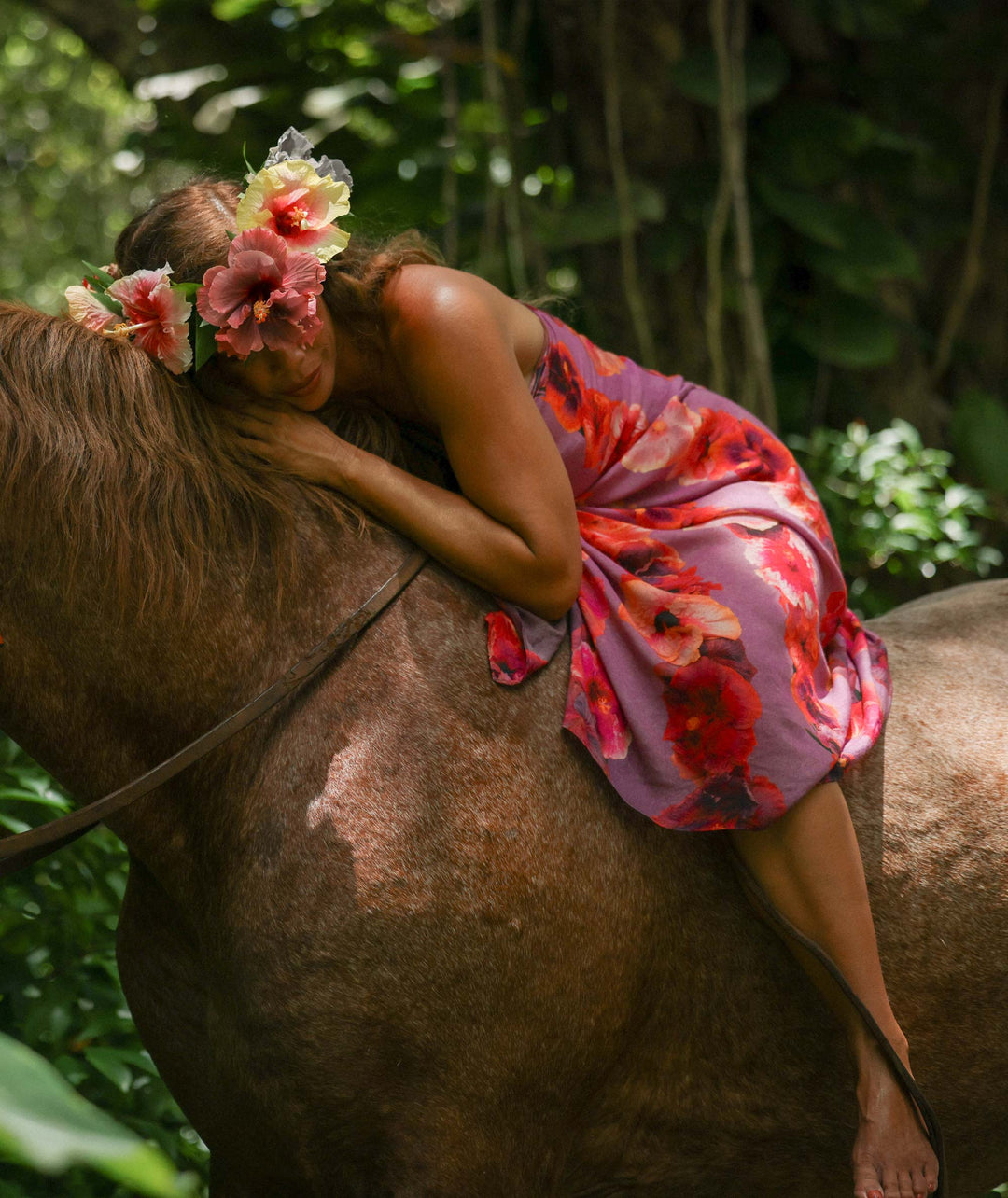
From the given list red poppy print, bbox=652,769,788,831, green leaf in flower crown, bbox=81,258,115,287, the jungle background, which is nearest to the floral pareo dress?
red poppy print, bbox=652,769,788,831

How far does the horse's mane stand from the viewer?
4.66 ft

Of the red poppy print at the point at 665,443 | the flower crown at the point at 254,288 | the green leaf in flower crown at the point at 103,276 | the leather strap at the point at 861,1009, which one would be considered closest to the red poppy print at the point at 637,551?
the red poppy print at the point at 665,443

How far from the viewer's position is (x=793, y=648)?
61.9 inches

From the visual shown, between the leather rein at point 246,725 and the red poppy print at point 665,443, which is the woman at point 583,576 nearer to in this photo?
the leather rein at point 246,725

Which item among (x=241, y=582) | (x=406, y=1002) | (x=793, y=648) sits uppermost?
(x=241, y=582)

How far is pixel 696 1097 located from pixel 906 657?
80cm

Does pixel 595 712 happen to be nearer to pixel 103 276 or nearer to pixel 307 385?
pixel 307 385

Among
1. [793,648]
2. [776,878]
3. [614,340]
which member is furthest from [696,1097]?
[614,340]

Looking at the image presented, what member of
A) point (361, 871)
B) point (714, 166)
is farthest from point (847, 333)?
point (361, 871)

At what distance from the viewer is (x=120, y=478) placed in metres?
1.45

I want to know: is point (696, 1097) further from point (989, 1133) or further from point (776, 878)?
point (989, 1133)

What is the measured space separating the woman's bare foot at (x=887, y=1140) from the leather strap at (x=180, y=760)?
0.90 metres

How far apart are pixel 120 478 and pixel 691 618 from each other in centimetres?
76

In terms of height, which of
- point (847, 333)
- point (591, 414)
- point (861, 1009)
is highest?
point (591, 414)
